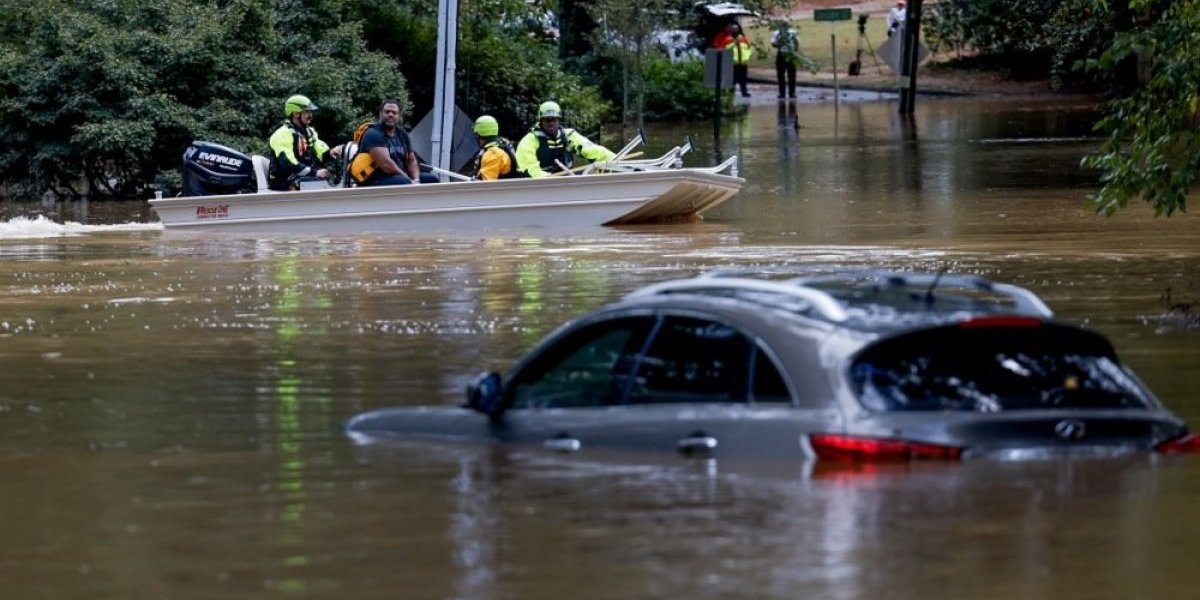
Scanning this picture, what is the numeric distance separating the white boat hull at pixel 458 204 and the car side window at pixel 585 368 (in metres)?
15.8

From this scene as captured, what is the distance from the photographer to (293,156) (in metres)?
25.9

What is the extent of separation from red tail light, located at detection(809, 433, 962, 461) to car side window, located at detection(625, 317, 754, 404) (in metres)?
0.55

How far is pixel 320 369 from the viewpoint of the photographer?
1359 centimetres

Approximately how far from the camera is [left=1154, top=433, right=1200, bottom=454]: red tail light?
830 centimetres

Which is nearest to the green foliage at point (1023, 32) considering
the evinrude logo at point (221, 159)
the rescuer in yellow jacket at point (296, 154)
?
the rescuer in yellow jacket at point (296, 154)

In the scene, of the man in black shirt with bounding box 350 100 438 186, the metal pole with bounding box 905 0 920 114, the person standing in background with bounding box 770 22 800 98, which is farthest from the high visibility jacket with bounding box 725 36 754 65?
the man in black shirt with bounding box 350 100 438 186

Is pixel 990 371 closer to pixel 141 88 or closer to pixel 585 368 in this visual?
pixel 585 368

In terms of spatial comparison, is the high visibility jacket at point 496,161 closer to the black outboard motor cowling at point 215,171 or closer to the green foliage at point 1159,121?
the black outboard motor cowling at point 215,171

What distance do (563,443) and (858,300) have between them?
1398 millimetres

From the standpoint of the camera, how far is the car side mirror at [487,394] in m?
9.20

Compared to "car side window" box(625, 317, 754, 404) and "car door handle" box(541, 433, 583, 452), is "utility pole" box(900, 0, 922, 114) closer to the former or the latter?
"car door handle" box(541, 433, 583, 452)

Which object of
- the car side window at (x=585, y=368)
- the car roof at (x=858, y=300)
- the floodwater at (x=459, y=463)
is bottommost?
the floodwater at (x=459, y=463)

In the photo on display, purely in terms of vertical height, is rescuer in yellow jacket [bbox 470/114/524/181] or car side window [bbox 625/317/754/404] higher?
rescuer in yellow jacket [bbox 470/114/524/181]

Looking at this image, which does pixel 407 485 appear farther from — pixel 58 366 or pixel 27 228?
pixel 27 228
